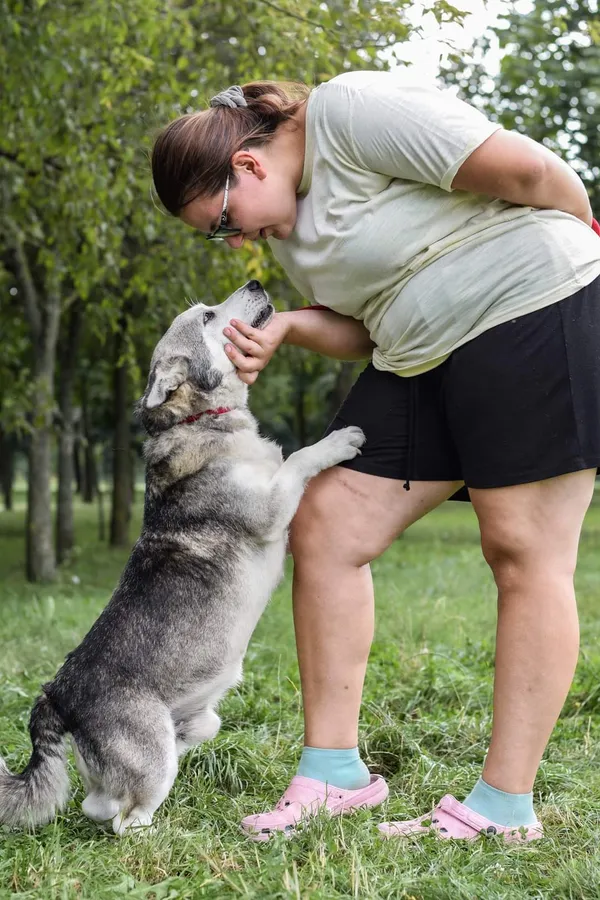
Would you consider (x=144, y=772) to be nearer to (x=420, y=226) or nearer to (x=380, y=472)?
(x=380, y=472)

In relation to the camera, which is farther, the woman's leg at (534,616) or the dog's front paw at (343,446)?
the dog's front paw at (343,446)

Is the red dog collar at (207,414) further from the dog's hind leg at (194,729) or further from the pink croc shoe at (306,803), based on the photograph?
the pink croc shoe at (306,803)

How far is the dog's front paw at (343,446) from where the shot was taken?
3158 millimetres

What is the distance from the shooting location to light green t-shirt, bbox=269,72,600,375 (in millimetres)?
2686

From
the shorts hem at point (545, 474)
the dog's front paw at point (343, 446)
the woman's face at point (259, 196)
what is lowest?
the dog's front paw at point (343, 446)

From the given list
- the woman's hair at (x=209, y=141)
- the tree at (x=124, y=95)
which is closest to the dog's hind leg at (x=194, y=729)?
the woman's hair at (x=209, y=141)

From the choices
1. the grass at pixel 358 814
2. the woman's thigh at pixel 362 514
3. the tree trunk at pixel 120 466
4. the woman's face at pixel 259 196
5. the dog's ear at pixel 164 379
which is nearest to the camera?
the grass at pixel 358 814

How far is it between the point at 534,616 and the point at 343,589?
623mm

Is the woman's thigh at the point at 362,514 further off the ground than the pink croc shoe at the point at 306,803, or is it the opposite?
the woman's thigh at the point at 362,514

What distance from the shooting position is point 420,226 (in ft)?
9.35

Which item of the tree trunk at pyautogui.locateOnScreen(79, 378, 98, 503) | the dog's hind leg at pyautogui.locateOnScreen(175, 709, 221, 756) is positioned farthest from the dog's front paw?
the tree trunk at pyautogui.locateOnScreen(79, 378, 98, 503)

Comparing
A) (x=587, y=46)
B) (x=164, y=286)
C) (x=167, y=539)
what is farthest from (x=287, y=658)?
(x=587, y=46)

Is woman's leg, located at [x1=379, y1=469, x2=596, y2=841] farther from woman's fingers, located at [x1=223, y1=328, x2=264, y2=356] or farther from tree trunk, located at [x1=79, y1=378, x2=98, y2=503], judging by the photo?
tree trunk, located at [x1=79, y1=378, x2=98, y2=503]

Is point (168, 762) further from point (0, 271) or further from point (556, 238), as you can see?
point (0, 271)
